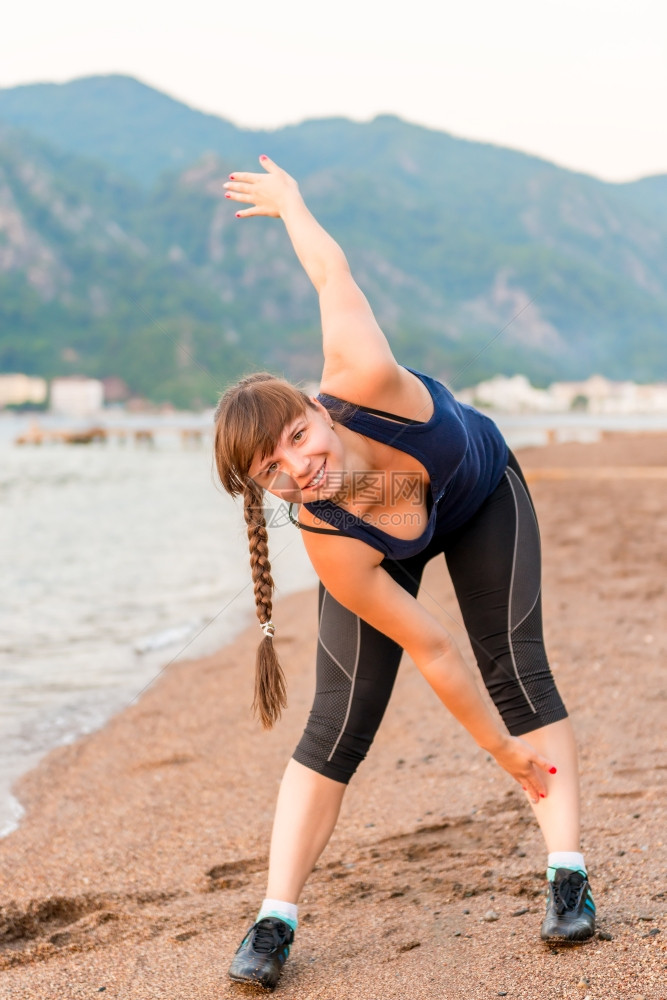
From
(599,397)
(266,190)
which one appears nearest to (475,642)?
(266,190)

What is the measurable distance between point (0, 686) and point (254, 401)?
5033 millimetres

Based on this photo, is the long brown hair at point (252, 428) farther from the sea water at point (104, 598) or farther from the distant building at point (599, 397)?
the distant building at point (599, 397)

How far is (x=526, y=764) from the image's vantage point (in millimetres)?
2295

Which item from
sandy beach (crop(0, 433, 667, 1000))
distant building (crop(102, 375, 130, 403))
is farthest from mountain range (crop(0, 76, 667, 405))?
sandy beach (crop(0, 433, 667, 1000))

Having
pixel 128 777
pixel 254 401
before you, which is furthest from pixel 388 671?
pixel 128 777

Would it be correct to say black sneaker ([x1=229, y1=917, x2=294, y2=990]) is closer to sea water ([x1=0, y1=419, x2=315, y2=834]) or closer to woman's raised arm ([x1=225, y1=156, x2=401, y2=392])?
sea water ([x1=0, y1=419, x2=315, y2=834])

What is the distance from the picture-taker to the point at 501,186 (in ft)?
394

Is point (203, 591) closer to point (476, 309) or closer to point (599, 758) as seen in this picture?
point (599, 758)

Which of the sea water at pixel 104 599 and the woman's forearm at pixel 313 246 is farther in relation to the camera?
the sea water at pixel 104 599

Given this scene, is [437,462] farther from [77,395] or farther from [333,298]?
[77,395]

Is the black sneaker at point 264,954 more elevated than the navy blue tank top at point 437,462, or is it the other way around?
the navy blue tank top at point 437,462

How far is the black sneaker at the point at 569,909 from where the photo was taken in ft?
7.14

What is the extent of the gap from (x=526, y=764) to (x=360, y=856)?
38.1 inches

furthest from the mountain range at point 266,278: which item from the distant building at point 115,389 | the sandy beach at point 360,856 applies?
the sandy beach at point 360,856
